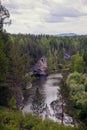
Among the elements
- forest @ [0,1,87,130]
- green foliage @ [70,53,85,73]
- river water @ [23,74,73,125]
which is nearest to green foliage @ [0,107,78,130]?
forest @ [0,1,87,130]

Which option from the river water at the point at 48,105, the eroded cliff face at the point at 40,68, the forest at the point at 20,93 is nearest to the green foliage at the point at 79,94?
the forest at the point at 20,93

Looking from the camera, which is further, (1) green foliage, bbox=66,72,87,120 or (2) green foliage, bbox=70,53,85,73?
(2) green foliage, bbox=70,53,85,73

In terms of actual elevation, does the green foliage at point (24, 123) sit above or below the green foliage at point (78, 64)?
above

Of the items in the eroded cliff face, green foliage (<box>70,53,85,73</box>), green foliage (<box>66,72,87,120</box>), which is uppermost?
green foliage (<box>66,72,87,120</box>)

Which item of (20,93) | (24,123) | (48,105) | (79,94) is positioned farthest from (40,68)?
(24,123)

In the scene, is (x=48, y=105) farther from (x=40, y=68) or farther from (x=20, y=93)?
(x=40, y=68)

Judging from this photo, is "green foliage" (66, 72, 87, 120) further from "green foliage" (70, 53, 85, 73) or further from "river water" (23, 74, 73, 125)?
"green foliage" (70, 53, 85, 73)

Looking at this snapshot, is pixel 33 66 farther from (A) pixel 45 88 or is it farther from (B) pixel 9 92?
(B) pixel 9 92

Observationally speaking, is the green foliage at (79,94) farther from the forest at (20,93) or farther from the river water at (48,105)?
the river water at (48,105)
